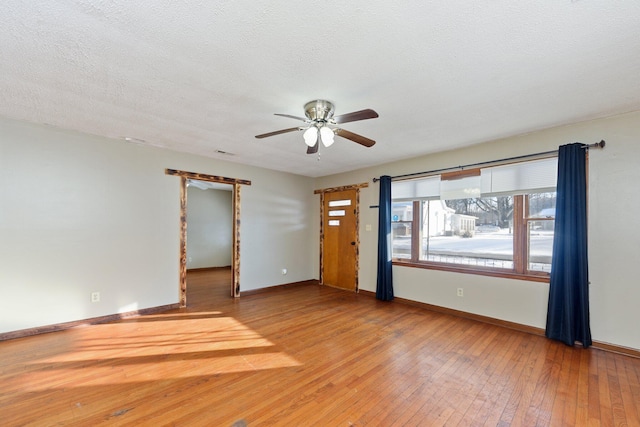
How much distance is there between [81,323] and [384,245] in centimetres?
465

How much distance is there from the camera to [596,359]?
275 centimetres

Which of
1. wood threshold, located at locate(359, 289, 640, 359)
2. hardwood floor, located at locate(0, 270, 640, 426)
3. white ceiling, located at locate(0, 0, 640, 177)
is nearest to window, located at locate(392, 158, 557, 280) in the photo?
wood threshold, located at locate(359, 289, 640, 359)

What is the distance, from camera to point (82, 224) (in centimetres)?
361

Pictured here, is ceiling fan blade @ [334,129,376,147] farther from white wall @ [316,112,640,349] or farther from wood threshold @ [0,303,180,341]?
wood threshold @ [0,303,180,341]

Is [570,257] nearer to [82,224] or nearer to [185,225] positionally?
[185,225]

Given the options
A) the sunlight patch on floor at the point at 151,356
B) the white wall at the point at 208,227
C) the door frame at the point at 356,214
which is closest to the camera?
the sunlight patch on floor at the point at 151,356

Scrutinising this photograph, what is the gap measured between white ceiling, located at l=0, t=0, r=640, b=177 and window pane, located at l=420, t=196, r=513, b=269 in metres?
1.22

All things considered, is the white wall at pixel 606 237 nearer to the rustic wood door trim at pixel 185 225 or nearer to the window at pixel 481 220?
the window at pixel 481 220

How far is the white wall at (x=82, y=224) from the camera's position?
10.4 ft

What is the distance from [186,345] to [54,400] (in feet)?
3.62

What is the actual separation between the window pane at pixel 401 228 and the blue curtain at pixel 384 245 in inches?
6.9

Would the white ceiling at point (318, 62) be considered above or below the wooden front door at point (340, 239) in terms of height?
above

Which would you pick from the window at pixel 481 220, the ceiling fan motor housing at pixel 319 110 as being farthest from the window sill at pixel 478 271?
the ceiling fan motor housing at pixel 319 110

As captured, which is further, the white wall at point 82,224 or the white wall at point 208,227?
the white wall at point 208,227
